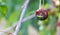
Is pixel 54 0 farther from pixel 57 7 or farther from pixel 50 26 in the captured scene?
pixel 50 26

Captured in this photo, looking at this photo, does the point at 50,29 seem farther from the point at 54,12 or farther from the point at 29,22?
the point at 29,22

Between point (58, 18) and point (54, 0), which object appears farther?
point (58, 18)

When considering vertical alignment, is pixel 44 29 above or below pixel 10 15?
below

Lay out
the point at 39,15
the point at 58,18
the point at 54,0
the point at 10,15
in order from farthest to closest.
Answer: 1. the point at 10,15
2. the point at 58,18
3. the point at 54,0
4. the point at 39,15

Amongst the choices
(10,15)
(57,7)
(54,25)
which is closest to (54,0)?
(57,7)

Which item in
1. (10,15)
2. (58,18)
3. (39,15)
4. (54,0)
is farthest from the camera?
(10,15)

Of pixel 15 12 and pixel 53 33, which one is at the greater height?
pixel 15 12

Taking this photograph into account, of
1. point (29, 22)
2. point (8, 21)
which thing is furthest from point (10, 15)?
point (29, 22)

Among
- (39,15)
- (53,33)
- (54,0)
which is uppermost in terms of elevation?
(54,0)

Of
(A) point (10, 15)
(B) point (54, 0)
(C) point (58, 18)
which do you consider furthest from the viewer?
(A) point (10, 15)
